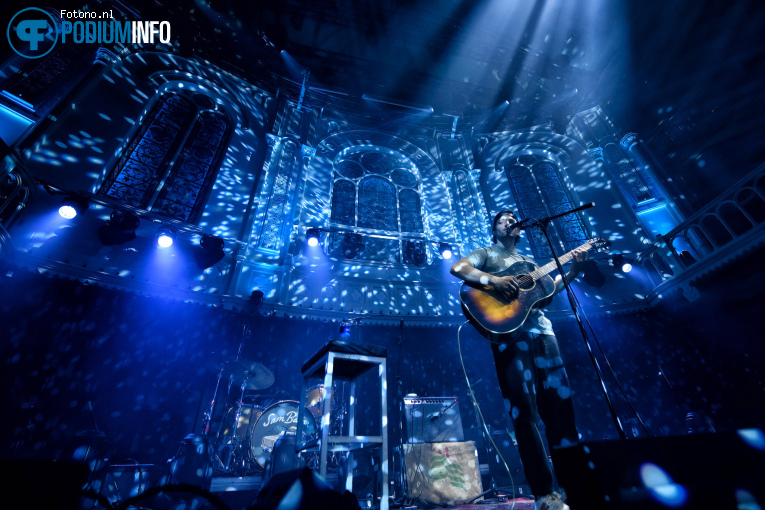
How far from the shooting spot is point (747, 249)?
4480mm

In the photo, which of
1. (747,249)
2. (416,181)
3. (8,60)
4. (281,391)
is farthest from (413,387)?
(8,60)

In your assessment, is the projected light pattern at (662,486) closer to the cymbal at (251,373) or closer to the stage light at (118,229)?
the cymbal at (251,373)

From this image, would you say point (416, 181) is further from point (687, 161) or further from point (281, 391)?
point (281, 391)

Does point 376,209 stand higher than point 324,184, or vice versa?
point 324,184

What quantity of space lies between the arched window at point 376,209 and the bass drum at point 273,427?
148 inches

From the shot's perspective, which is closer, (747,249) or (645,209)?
(747,249)

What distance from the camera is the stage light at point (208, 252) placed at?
5992 millimetres

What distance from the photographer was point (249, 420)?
4777 millimetres

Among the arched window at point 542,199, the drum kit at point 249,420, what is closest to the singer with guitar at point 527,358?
the drum kit at point 249,420

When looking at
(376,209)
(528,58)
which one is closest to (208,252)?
(376,209)

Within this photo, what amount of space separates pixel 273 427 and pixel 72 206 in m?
4.75

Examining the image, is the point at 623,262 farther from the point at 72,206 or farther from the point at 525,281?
the point at 72,206

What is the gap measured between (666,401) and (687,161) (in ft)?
18.6

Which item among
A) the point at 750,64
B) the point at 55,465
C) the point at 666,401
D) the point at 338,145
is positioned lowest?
the point at 55,465
